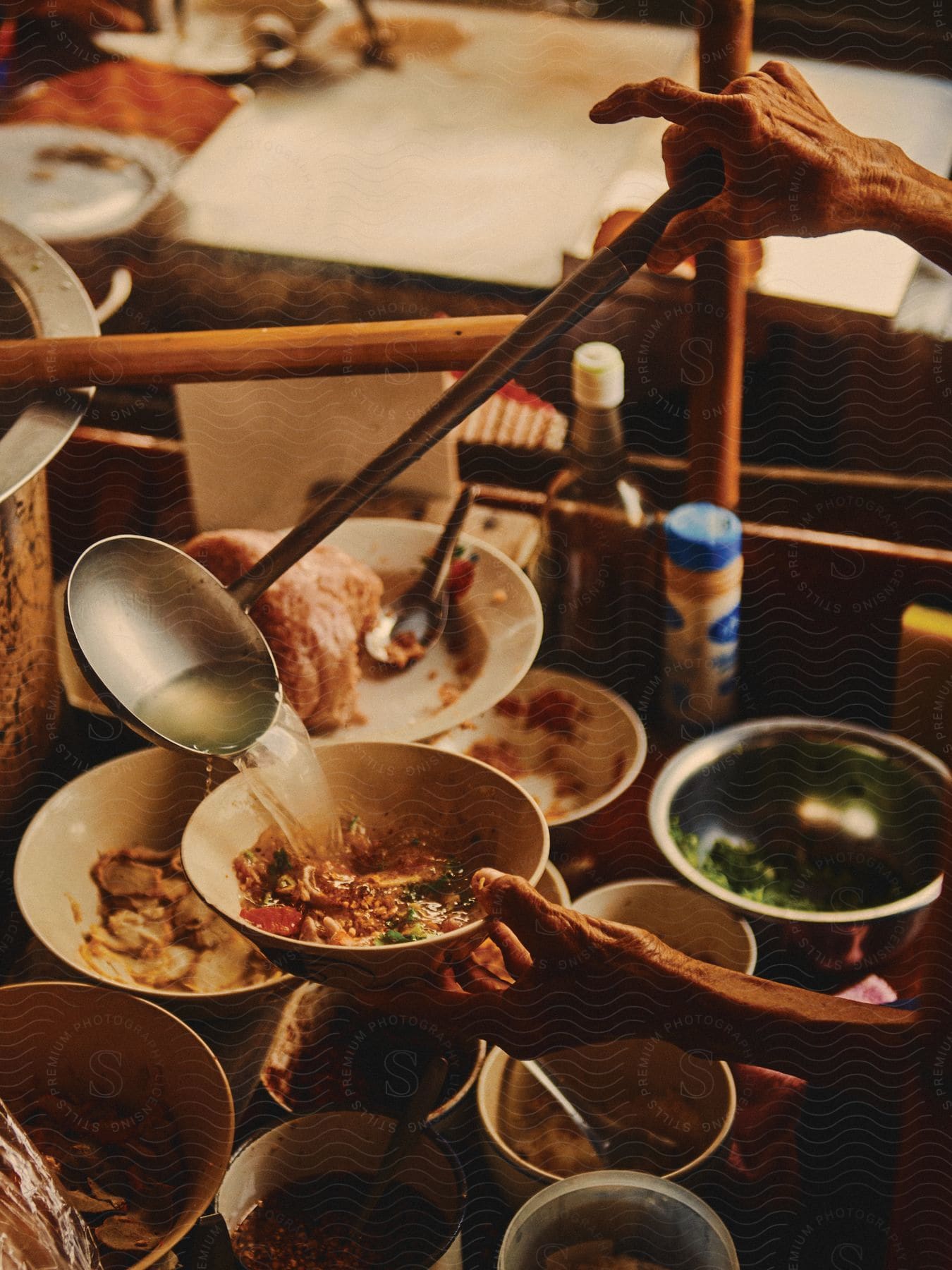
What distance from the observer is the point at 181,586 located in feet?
3.30

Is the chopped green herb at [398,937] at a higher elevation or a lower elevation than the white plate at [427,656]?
higher

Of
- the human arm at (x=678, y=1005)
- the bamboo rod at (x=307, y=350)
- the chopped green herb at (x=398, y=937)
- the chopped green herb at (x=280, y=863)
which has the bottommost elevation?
the chopped green herb at (x=280, y=863)

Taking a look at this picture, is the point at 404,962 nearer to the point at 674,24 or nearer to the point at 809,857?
the point at 809,857

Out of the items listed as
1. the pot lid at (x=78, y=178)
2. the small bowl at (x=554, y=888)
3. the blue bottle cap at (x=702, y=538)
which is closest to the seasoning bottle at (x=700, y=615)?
the blue bottle cap at (x=702, y=538)

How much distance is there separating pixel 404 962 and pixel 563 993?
0.39 feet

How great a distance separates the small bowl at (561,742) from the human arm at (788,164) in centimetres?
48

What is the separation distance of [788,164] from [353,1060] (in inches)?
29.6

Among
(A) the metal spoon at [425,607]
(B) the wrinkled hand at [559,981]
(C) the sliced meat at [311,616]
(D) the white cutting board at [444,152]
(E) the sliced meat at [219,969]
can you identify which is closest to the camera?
(B) the wrinkled hand at [559,981]

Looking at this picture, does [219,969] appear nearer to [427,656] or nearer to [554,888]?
[554,888]

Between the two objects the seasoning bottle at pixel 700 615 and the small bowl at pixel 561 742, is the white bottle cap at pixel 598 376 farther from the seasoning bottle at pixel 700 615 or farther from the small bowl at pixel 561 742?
the small bowl at pixel 561 742

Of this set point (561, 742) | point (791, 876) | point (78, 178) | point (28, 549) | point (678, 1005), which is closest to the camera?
A: point (678, 1005)

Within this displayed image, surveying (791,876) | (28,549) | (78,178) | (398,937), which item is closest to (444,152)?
(78,178)

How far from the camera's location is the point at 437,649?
130 cm

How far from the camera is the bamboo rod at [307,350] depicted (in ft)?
3.38
